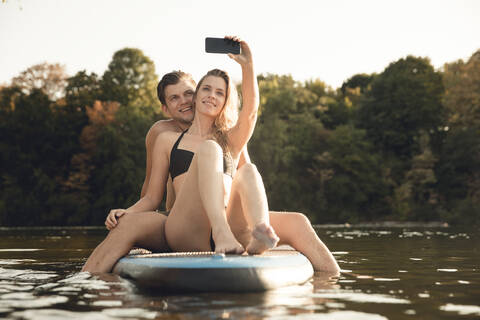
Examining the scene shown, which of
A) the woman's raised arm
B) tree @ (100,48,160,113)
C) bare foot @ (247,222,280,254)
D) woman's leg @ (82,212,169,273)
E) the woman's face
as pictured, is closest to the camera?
bare foot @ (247,222,280,254)

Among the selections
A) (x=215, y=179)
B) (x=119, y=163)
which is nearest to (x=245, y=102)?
(x=215, y=179)

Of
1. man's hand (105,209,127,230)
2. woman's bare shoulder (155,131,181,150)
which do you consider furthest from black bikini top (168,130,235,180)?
man's hand (105,209,127,230)

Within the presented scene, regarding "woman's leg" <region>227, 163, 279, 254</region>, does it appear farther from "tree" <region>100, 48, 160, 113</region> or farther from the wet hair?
"tree" <region>100, 48, 160, 113</region>

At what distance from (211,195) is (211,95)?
0.97 metres

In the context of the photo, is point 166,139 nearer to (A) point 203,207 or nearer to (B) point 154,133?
(B) point 154,133

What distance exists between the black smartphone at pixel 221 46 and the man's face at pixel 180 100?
134 centimetres

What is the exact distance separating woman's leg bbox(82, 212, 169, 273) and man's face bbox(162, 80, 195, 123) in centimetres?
117

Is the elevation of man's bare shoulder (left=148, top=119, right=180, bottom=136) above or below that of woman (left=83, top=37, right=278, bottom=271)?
above

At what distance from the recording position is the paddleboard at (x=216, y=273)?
13.1 feet

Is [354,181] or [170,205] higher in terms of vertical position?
[354,181]

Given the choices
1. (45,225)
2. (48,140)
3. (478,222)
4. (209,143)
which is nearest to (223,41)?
(209,143)

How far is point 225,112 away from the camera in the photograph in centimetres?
509

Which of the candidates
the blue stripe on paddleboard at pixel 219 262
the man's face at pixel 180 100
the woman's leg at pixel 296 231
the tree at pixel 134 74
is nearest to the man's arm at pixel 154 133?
the man's face at pixel 180 100

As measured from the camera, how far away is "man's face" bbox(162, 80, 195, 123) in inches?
237
